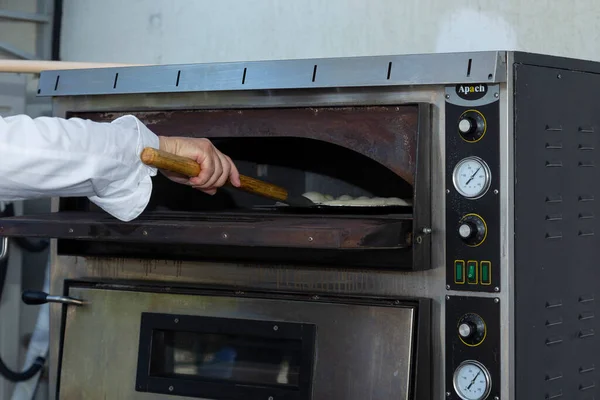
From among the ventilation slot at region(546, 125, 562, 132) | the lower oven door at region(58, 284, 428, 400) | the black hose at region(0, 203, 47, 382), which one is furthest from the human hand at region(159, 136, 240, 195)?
the black hose at region(0, 203, 47, 382)

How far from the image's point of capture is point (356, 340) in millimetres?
1816

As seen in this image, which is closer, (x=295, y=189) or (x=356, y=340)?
(x=356, y=340)

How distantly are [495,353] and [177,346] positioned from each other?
694 millimetres

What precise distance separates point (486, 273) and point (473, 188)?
160 millimetres

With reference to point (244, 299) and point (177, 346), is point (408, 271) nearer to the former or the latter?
point (244, 299)

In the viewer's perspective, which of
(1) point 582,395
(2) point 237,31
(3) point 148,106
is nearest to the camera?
(1) point 582,395

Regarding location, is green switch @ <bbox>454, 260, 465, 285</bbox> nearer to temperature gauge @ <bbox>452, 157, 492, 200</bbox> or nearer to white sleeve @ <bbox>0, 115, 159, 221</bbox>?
temperature gauge @ <bbox>452, 157, 492, 200</bbox>

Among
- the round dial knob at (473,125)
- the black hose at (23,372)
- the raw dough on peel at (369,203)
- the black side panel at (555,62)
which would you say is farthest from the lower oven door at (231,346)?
the black hose at (23,372)

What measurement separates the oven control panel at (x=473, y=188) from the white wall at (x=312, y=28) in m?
0.72

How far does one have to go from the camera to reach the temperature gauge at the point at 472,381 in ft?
5.78

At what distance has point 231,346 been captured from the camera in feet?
6.53

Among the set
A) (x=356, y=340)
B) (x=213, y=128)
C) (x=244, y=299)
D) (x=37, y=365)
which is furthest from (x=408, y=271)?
(x=37, y=365)

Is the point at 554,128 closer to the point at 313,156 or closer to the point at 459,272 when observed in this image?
the point at 459,272

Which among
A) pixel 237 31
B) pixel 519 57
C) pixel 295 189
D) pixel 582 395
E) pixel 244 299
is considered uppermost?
pixel 237 31
